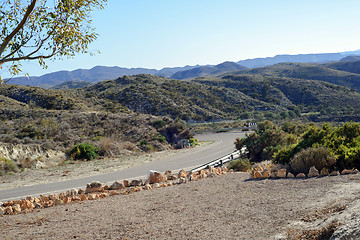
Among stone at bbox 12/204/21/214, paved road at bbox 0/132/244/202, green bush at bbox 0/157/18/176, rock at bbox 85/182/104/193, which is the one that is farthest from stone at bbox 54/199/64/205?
green bush at bbox 0/157/18/176

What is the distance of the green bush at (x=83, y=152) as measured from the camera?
2192cm

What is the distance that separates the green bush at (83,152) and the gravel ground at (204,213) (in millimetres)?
13206

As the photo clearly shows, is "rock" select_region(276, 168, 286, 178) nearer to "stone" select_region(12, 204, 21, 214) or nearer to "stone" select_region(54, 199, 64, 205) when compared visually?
"stone" select_region(54, 199, 64, 205)

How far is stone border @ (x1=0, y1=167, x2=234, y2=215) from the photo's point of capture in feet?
30.2

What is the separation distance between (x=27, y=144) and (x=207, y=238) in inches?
749

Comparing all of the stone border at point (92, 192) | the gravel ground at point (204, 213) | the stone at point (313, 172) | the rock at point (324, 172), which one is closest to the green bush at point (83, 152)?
the stone border at point (92, 192)

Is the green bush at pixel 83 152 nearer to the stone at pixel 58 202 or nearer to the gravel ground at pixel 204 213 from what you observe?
the stone at pixel 58 202

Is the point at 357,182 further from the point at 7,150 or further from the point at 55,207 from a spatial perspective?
the point at 7,150

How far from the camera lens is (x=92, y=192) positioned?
36.2 ft

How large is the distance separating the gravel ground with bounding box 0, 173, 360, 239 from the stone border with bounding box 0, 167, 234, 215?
1.70 feet

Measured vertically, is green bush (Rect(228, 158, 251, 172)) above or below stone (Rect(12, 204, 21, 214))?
below

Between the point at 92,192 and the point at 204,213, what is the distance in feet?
18.0

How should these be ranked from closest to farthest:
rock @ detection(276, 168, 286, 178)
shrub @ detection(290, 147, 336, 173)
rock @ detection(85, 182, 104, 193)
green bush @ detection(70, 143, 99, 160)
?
shrub @ detection(290, 147, 336, 173)
rock @ detection(276, 168, 286, 178)
rock @ detection(85, 182, 104, 193)
green bush @ detection(70, 143, 99, 160)

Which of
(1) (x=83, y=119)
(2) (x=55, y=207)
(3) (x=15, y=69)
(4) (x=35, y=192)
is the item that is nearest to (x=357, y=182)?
(2) (x=55, y=207)
